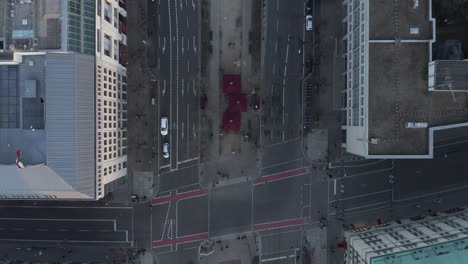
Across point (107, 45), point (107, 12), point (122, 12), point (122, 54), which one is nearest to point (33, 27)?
point (107, 45)

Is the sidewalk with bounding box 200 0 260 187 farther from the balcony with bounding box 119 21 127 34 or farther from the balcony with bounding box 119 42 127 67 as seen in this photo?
the balcony with bounding box 119 21 127 34

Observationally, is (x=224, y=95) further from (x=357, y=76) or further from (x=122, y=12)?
(x=122, y=12)

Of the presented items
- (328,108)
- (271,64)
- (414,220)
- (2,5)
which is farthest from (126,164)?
(414,220)

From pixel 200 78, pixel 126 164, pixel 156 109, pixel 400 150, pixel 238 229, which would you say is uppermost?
pixel 200 78

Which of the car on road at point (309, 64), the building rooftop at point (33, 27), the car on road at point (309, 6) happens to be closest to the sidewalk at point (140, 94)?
the building rooftop at point (33, 27)

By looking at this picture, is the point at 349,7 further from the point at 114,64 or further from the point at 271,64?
the point at 114,64

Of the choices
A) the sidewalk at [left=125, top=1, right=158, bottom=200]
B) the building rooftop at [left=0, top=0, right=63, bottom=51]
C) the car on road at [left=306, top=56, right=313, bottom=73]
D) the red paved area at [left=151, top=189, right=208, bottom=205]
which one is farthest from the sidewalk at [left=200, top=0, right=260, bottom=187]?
the building rooftop at [left=0, top=0, right=63, bottom=51]

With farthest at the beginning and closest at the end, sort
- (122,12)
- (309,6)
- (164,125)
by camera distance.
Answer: (309,6), (164,125), (122,12)
